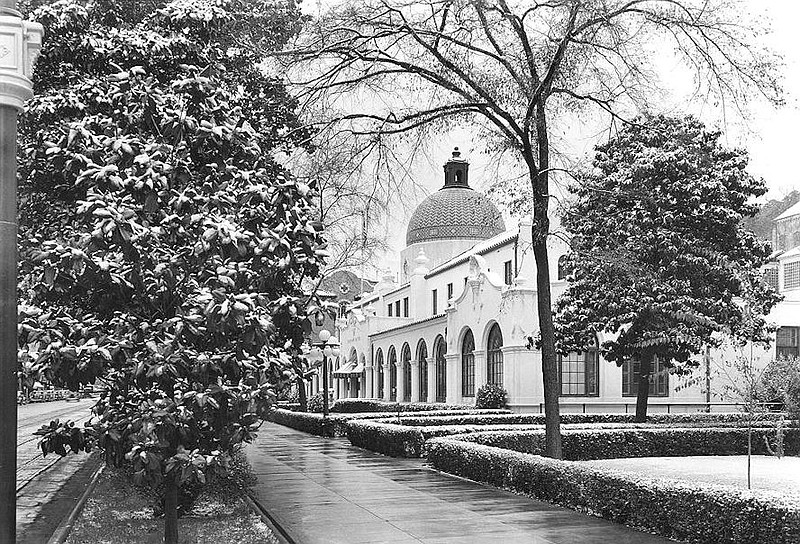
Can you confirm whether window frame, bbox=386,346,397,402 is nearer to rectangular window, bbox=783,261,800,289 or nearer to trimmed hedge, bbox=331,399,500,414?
trimmed hedge, bbox=331,399,500,414

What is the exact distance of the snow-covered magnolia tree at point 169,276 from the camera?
26.6 ft

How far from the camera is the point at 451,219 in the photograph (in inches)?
2154

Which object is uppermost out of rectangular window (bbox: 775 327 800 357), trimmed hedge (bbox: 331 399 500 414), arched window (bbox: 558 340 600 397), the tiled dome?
the tiled dome

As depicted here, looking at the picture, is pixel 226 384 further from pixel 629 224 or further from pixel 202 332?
pixel 629 224

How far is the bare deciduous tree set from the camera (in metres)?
14.7

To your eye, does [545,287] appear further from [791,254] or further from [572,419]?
[791,254]

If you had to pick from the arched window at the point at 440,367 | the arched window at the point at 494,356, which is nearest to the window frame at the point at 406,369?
the arched window at the point at 440,367

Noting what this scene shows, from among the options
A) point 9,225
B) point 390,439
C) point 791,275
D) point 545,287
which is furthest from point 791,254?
point 9,225

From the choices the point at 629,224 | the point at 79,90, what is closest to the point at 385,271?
the point at 629,224

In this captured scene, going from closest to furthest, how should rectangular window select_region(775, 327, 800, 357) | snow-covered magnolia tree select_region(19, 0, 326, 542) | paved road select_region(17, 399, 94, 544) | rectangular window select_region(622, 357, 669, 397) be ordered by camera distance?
snow-covered magnolia tree select_region(19, 0, 326, 542)
paved road select_region(17, 399, 94, 544)
rectangular window select_region(622, 357, 669, 397)
rectangular window select_region(775, 327, 800, 357)

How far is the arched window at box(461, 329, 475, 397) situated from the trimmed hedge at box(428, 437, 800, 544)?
23.6 meters

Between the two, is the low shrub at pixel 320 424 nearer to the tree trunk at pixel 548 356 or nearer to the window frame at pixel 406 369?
the tree trunk at pixel 548 356

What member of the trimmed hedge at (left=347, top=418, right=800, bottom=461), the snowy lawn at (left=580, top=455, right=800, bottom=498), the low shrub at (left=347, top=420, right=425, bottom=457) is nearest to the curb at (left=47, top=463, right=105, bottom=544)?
the trimmed hedge at (left=347, top=418, right=800, bottom=461)

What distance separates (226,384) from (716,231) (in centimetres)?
2279
